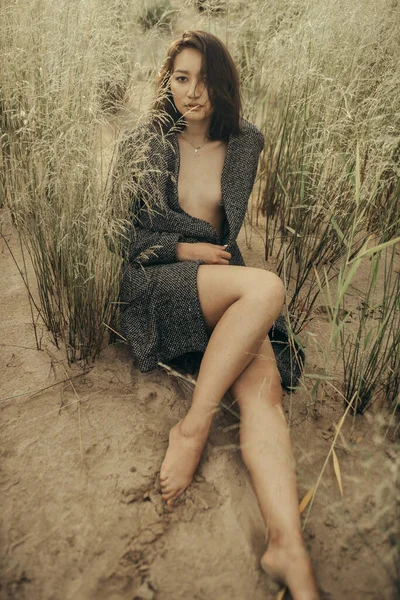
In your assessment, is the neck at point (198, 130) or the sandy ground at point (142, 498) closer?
the sandy ground at point (142, 498)

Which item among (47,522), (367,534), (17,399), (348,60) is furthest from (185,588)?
(348,60)

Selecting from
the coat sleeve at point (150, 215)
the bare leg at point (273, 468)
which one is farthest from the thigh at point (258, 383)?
the coat sleeve at point (150, 215)

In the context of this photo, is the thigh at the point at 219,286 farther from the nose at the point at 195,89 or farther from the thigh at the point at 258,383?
the nose at the point at 195,89

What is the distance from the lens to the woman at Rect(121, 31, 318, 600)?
1223 mm

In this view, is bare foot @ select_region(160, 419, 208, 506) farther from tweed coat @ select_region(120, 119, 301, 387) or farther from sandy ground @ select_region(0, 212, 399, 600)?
tweed coat @ select_region(120, 119, 301, 387)

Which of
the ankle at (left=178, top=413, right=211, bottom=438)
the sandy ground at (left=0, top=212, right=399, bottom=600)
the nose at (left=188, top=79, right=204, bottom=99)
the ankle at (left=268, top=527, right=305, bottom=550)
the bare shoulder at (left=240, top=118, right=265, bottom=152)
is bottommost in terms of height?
the sandy ground at (left=0, top=212, right=399, bottom=600)

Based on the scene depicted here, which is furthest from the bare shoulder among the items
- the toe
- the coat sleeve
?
the toe

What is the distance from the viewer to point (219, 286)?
1.46m

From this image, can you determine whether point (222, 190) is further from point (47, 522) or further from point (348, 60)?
point (47, 522)

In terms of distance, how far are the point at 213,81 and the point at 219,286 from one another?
2.44 ft

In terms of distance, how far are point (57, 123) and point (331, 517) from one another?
140 centimetres

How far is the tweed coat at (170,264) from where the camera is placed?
4.94 ft

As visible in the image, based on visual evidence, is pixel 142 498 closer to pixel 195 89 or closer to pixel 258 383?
pixel 258 383

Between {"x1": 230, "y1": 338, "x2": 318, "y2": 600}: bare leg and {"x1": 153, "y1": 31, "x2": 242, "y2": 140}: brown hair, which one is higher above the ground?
{"x1": 153, "y1": 31, "x2": 242, "y2": 140}: brown hair
